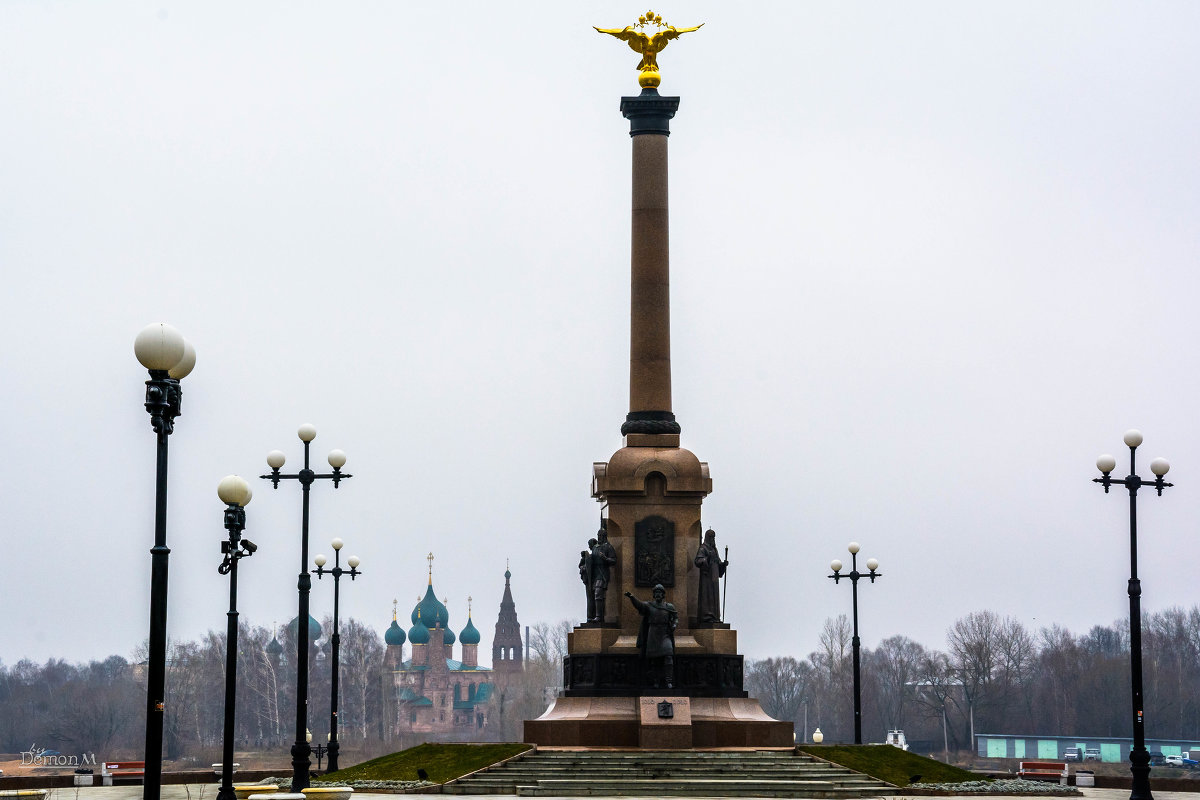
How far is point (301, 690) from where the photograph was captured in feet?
101

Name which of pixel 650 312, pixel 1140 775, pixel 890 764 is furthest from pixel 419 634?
pixel 1140 775

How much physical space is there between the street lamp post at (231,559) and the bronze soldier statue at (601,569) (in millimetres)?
13999

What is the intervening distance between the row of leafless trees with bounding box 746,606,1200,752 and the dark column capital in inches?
2197

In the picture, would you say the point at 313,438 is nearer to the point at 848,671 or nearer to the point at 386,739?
the point at 848,671

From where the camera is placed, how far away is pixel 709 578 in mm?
38469

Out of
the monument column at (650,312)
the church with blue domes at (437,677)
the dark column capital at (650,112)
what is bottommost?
the church with blue domes at (437,677)

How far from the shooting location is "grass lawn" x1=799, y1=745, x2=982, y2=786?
115 ft

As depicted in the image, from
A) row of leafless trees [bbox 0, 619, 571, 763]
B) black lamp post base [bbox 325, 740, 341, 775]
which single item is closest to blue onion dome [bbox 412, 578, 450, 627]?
row of leafless trees [bbox 0, 619, 571, 763]

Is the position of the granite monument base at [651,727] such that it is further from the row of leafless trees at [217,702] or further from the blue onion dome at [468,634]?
the blue onion dome at [468,634]

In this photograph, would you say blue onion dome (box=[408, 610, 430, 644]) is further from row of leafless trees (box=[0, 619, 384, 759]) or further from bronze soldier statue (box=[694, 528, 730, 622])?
bronze soldier statue (box=[694, 528, 730, 622])

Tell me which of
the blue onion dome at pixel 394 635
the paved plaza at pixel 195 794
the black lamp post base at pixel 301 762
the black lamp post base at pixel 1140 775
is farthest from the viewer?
the blue onion dome at pixel 394 635

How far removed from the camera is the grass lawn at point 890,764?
35.0 metres

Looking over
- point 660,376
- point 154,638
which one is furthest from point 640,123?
point 154,638

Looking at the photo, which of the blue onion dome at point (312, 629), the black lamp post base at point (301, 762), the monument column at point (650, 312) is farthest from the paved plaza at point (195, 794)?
the blue onion dome at point (312, 629)
